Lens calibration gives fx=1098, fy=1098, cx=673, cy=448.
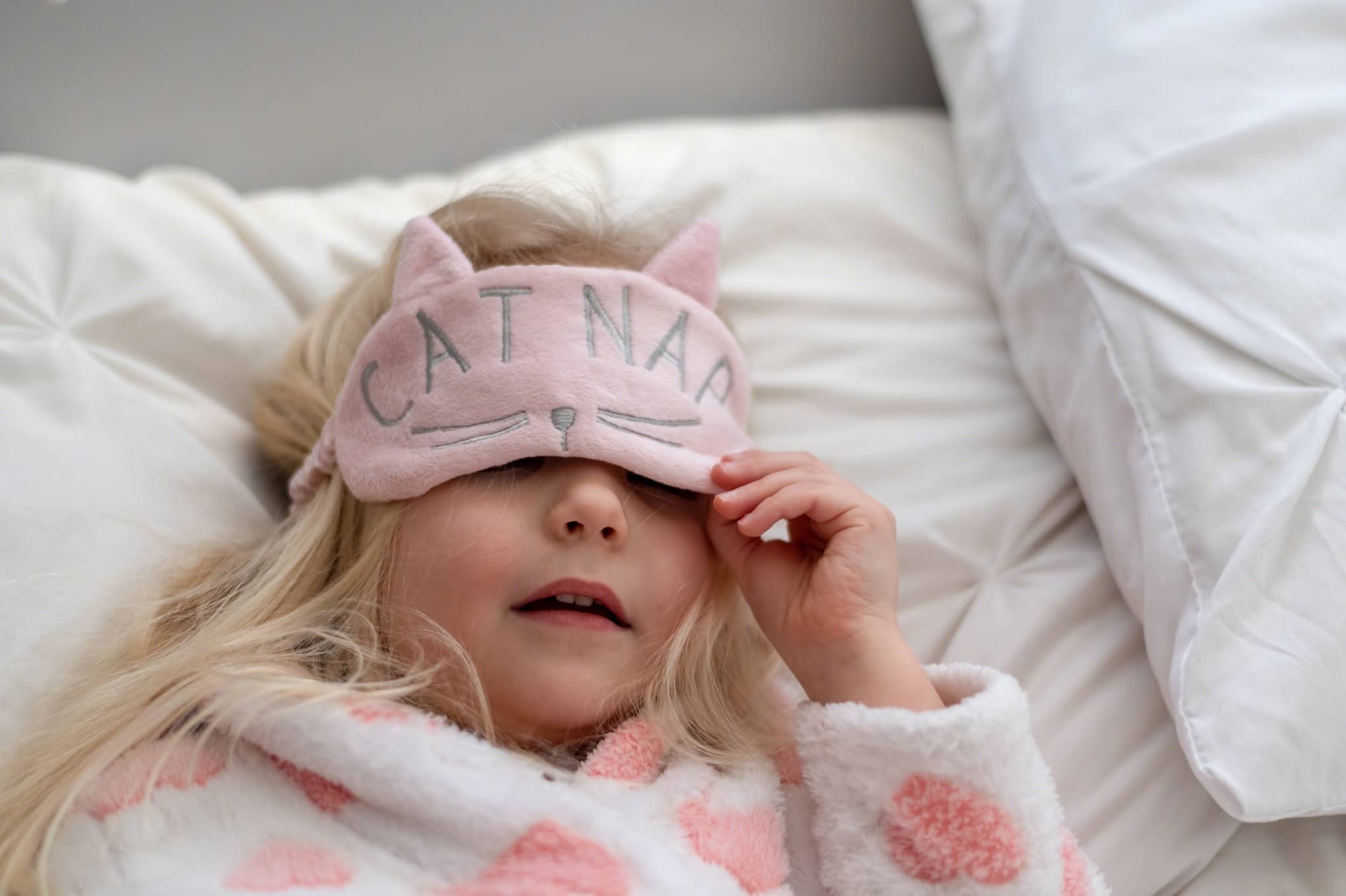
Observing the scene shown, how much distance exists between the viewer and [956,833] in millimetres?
829

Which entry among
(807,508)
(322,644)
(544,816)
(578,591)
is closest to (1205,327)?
(807,508)

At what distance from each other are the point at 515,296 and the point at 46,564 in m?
0.46

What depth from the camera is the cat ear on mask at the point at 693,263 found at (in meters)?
0.99

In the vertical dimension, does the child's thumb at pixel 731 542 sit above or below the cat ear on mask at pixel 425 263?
→ below

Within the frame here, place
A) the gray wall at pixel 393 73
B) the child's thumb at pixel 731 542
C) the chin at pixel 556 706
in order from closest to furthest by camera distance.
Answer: the chin at pixel 556 706 → the child's thumb at pixel 731 542 → the gray wall at pixel 393 73

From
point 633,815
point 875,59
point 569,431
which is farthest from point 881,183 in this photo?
point 633,815

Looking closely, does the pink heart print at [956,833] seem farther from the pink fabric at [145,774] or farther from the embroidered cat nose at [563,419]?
the pink fabric at [145,774]

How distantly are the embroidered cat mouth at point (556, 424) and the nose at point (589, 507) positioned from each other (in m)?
0.04

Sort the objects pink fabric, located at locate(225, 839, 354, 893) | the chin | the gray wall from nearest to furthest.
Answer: pink fabric, located at locate(225, 839, 354, 893)
the chin
the gray wall

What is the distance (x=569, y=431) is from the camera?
34.5 inches

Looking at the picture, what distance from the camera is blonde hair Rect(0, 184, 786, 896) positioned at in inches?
33.2

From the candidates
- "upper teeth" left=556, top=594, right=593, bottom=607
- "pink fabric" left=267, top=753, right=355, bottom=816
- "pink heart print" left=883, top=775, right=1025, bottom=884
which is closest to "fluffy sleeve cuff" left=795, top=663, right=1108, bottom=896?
"pink heart print" left=883, top=775, right=1025, bottom=884

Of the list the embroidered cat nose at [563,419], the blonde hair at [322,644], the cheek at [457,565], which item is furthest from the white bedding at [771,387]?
the embroidered cat nose at [563,419]

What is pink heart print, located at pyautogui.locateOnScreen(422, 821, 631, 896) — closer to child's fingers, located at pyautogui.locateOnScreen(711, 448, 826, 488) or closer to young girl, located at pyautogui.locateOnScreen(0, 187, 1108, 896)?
young girl, located at pyautogui.locateOnScreen(0, 187, 1108, 896)
